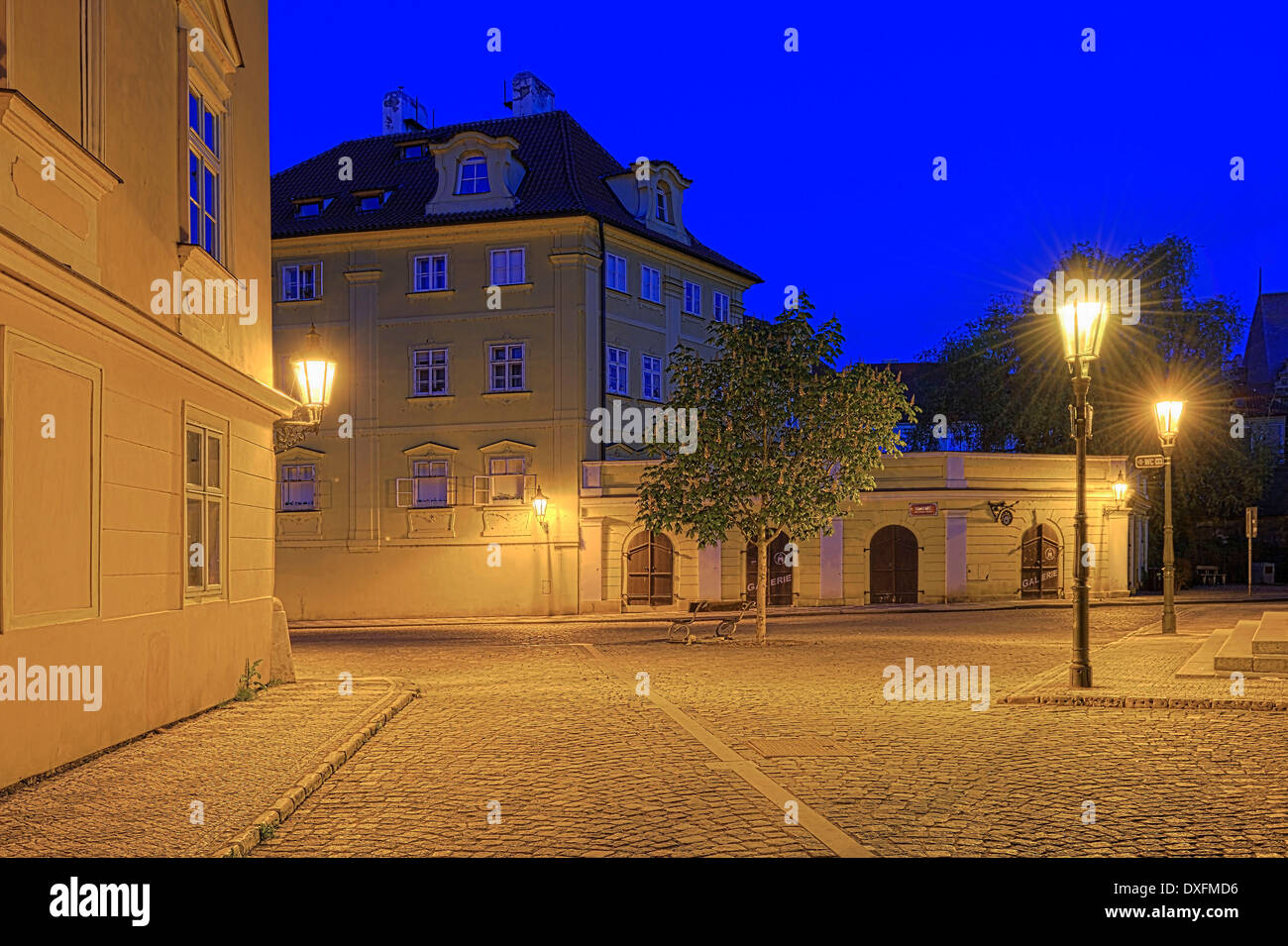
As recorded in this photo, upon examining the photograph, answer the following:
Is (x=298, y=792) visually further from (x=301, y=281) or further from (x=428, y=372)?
(x=301, y=281)

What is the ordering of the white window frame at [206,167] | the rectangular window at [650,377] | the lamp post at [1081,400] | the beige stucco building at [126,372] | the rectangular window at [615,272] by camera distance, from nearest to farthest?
the beige stucco building at [126,372] < the white window frame at [206,167] < the lamp post at [1081,400] < the rectangular window at [615,272] < the rectangular window at [650,377]

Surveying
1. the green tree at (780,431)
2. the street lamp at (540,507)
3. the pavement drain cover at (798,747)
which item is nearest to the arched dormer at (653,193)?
the street lamp at (540,507)

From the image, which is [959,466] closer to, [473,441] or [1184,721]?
[473,441]

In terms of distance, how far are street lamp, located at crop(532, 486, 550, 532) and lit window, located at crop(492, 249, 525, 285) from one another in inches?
250

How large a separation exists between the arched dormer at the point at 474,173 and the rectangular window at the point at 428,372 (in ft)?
14.2

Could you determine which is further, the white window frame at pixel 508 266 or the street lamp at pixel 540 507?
the white window frame at pixel 508 266

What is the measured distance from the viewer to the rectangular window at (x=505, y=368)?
119 feet

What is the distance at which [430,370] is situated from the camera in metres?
36.8

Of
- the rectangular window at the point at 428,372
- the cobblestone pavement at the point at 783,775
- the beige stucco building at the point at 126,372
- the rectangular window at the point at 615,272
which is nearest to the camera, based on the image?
the cobblestone pavement at the point at 783,775

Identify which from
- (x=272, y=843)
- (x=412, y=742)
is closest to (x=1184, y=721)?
(x=412, y=742)

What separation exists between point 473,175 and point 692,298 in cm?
826

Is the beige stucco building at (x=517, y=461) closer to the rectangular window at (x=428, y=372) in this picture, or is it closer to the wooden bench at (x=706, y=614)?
the rectangular window at (x=428, y=372)

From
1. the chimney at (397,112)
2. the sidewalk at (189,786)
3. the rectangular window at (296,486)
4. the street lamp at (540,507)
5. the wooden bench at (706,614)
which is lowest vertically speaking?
the wooden bench at (706,614)

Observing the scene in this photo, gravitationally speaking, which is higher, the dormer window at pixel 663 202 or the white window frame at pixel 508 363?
the dormer window at pixel 663 202
